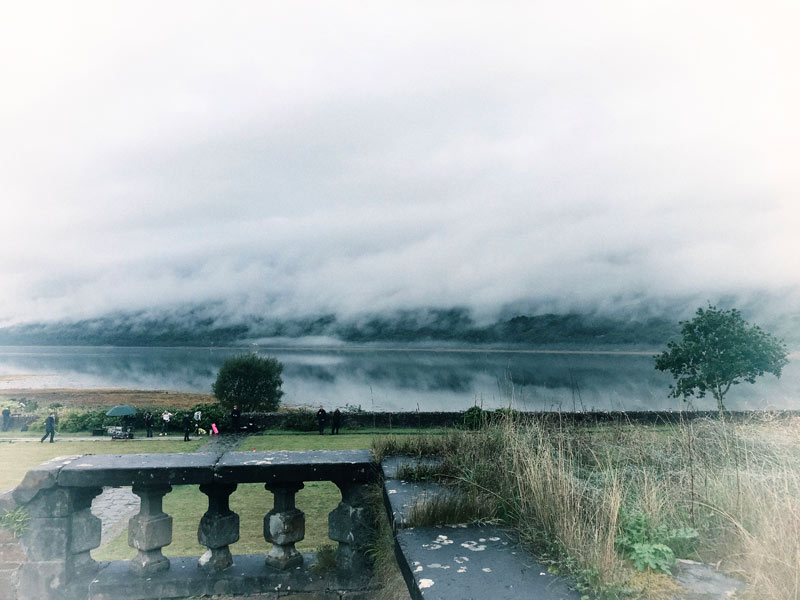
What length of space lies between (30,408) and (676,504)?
49144 mm

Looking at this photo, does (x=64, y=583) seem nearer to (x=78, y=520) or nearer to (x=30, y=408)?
(x=78, y=520)

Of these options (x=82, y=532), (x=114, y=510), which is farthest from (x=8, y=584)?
(x=114, y=510)

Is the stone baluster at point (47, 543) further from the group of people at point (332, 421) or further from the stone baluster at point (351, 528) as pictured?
the group of people at point (332, 421)

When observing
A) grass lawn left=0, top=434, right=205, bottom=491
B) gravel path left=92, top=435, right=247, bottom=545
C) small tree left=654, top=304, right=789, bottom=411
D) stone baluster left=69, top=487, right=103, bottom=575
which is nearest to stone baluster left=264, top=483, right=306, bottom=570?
stone baluster left=69, top=487, right=103, bottom=575

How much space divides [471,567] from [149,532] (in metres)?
2.20

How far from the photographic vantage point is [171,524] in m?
3.51

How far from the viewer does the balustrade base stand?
10.8 feet

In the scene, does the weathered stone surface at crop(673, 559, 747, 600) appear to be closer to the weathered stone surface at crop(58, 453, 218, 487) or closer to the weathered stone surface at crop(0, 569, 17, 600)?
the weathered stone surface at crop(58, 453, 218, 487)

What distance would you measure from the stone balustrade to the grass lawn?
49.3ft

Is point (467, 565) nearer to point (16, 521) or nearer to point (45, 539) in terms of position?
point (45, 539)

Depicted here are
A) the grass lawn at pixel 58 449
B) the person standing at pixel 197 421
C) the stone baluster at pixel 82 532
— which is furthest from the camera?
the person standing at pixel 197 421

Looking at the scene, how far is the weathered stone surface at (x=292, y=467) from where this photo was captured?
3.37m

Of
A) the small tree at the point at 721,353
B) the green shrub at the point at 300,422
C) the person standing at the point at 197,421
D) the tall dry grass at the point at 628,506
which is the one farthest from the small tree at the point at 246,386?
the tall dry grass at the point at 628,506

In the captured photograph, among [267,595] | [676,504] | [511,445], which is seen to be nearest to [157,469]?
[267,595]
